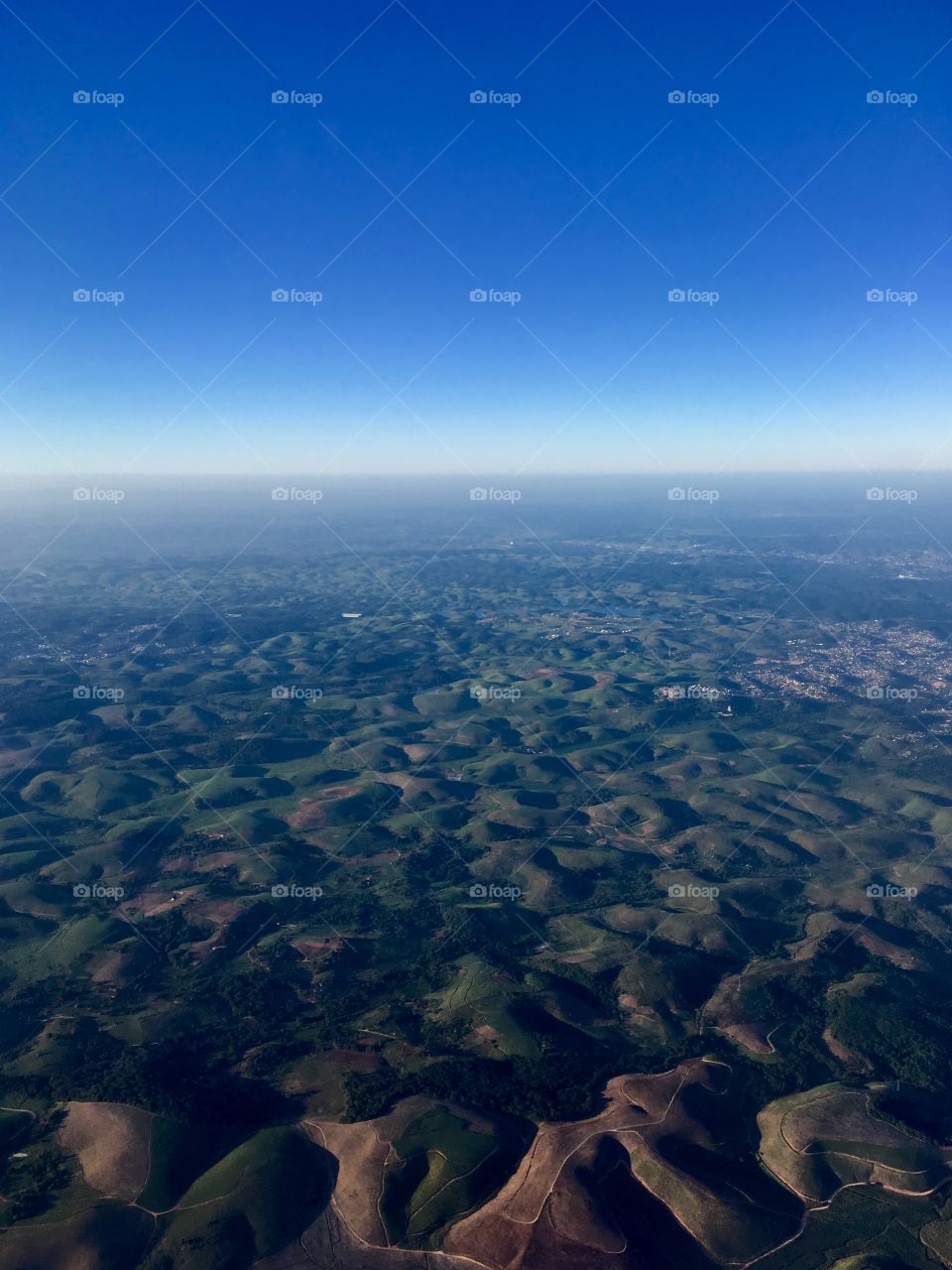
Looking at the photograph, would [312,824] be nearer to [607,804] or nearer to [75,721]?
[607,804]
